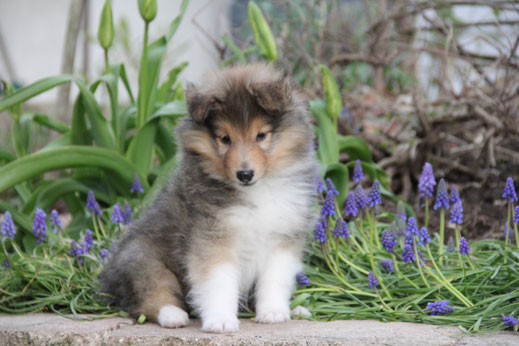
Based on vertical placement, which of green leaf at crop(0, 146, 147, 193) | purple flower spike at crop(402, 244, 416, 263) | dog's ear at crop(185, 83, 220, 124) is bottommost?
purple flower spike at crop(402, 244, 416, 263)

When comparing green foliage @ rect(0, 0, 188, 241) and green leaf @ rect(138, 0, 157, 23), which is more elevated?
green leaf @ rect(138, 0, 157, 23)

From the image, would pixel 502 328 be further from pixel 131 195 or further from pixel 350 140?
pixel 131 195

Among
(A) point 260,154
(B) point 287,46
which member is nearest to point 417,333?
(A) point 260,154

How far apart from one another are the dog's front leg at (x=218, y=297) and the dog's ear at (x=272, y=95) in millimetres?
776

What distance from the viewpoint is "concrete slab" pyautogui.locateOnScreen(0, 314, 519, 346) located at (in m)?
2.53

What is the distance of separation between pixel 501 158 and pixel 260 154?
327cm

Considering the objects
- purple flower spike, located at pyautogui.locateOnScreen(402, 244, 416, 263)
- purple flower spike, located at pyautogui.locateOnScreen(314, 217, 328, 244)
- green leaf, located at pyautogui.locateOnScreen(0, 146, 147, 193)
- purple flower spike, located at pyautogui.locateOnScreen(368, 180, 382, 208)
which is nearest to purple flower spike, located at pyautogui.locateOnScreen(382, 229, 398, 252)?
purple flower spike, located at pyautogui.locateOnScreen(402, 244, 416, 263)

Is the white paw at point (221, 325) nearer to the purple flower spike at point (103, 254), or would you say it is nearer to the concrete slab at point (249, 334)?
the concrete slab at point (249, 334)

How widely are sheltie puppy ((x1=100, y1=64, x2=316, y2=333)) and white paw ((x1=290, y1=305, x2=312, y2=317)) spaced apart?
5.4 inches

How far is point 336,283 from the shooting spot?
11.4 ft

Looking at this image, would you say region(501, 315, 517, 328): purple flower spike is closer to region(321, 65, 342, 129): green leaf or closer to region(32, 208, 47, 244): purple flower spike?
region(321, 65, 342, 129): green leaf

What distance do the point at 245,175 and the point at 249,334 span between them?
72 centimetres

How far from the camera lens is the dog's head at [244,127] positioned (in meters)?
2.83

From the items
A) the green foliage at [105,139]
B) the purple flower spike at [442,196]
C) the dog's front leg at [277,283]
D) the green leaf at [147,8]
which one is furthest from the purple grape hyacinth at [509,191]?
the green leaf at [147,8]
